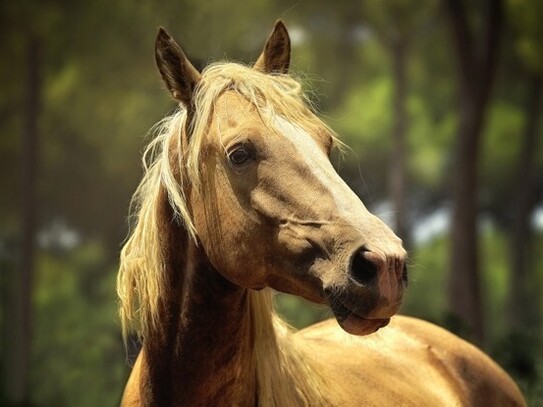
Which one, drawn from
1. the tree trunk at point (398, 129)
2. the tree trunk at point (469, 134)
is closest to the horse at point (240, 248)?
the tree trunk at point (469, 134)

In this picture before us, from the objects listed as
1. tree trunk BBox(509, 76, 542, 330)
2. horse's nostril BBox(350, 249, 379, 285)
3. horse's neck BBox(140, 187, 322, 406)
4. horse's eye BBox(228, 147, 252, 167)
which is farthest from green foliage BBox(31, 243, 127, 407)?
horse's nostril BBox(350, 249, 379, 285)

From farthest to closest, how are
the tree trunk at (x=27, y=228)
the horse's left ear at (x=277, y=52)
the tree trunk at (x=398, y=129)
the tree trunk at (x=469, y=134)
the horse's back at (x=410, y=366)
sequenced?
the tree trunk at (x=398, y=129)
the tree trunk at (x=27, y=228)
the tree trunk at (x=469, y=134)
the horse's back at (x=410, y=366)
the horse's left ear at (x=277, y=52)

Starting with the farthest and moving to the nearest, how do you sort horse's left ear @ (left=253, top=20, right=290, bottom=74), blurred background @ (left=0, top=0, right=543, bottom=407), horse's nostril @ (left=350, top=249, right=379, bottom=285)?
blurred background @ (left=0, top=0, right=543, bottom=407)
horse's left ear @ (left=253, top=20, right=290, bottom=74)
horse's nostril @ (left=350, top=249, right=379, bottom=285)

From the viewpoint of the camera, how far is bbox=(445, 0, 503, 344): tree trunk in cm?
1349

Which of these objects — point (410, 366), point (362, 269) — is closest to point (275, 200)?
point (362, 269)

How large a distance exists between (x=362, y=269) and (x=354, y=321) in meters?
0.17

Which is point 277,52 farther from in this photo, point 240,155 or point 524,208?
point 524,208

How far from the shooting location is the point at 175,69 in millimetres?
3574

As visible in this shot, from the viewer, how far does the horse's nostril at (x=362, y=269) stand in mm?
2996

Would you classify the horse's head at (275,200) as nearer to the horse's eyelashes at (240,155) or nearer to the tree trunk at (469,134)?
the horse's eyelashes at (240,155)

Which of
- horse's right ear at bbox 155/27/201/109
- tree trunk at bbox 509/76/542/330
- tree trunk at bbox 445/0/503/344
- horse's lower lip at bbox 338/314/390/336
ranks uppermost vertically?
horse's right ear at bbox 155/27/201/109

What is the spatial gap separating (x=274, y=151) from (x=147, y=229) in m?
0.56

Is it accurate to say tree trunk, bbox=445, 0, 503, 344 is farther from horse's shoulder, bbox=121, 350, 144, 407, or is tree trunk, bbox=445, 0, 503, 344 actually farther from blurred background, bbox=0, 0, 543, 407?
horse's shoulder, bbox=121, 350, 144, 407

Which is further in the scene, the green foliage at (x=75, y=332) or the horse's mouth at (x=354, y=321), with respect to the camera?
the green foliage at (x=75, y=332)
